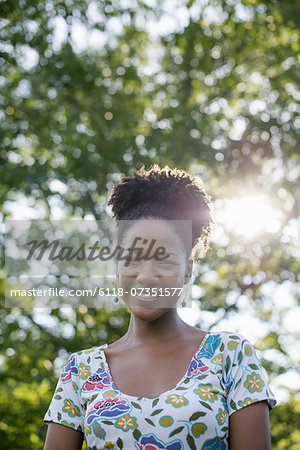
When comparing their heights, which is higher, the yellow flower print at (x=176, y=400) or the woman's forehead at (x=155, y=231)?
the woman's forehead at (x=155, y=231)

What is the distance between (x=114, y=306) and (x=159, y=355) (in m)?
5.63

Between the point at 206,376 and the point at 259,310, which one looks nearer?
the point at 206,376

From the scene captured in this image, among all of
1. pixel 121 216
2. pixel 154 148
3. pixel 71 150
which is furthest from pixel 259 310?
pixel 121 216

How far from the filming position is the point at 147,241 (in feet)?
6.98

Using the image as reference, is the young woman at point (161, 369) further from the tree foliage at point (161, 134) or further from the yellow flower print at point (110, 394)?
the tree foliage at point (161, 134)

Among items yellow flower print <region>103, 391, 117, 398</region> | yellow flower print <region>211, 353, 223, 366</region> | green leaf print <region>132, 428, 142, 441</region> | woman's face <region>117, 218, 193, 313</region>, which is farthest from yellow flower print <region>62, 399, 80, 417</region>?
yellow flower print <region>211, 353, 223, 366</region>

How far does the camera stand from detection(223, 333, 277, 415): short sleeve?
1.90m

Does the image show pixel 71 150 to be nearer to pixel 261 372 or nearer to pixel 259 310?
pixel 259 310

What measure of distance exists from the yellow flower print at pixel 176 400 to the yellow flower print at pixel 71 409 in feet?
1.14

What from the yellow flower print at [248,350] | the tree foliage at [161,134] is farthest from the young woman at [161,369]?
the tree foliage at [161,134]

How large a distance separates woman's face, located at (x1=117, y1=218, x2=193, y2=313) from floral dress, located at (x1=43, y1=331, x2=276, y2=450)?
0.21 metres

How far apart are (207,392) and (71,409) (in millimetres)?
474

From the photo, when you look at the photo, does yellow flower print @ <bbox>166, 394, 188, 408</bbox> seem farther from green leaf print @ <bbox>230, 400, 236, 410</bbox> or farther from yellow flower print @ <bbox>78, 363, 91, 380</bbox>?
yellow flower print @ <bbox>78, 363, 91, 380</bbox>

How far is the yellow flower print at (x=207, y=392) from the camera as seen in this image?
1899mm
